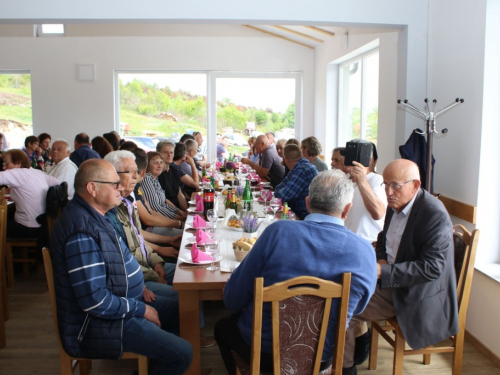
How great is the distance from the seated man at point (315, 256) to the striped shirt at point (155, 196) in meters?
2.58

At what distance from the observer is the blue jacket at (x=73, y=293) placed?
2152 millimetres

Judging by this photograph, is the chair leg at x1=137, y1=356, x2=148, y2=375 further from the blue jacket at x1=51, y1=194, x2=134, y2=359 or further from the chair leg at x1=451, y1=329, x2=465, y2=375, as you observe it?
the chair leg at x1=451, y1=329, x2=465, y2=375

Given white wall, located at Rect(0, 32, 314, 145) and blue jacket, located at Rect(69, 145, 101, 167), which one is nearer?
blue jacket, located at Rect(69, 145, 101, 167)

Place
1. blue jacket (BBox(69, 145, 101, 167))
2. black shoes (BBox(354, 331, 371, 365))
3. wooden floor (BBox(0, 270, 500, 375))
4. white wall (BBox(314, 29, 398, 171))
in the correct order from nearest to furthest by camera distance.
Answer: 1. black shoes (BBox(354, 331, 371, 365))
2. wooden floor (BBox(0, 270, 500, 375))
3. white wall (BBox(314, 29, 398, 171))
4. blue jacket (BBox(69, 145, 101, 167))

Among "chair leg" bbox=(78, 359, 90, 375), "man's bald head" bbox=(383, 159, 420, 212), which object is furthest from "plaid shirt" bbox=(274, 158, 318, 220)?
"chair leg" bbox=(78, 359, 90, 375)

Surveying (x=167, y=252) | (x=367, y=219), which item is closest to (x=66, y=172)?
(x=167, y=252)

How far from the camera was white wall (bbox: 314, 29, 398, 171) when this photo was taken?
231 inches

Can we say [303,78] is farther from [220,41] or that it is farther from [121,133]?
[121,133]

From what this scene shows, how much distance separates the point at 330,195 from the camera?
2.03 meters

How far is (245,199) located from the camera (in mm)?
4555

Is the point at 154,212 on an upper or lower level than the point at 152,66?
lower

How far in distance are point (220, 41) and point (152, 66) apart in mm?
1296

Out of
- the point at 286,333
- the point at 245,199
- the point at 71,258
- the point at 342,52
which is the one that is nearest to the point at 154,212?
the point at 245,199

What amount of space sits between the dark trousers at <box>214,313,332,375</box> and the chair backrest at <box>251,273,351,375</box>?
0.30 ft
